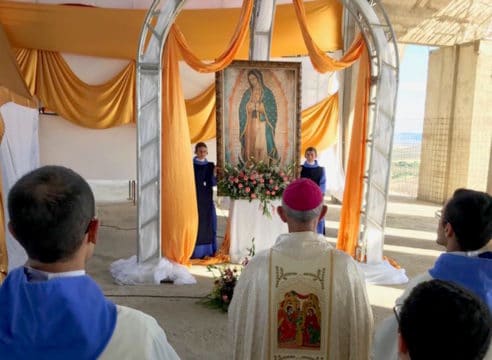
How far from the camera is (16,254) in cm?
539

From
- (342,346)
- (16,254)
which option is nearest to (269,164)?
(16,254)

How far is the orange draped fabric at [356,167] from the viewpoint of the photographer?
5.84 meters

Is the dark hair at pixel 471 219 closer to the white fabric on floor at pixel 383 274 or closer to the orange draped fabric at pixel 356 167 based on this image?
the white fabric on floor at pixel 383 274

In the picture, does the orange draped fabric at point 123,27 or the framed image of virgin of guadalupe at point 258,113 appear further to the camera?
the orange draped fabric at point 123,27

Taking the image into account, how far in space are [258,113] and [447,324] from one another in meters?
5.53

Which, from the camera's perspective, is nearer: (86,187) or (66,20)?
(86,187)

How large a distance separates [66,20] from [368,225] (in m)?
7.35

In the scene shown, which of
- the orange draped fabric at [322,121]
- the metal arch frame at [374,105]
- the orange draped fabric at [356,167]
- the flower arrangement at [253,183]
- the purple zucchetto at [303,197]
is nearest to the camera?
the purple zucchetto at [303,197]

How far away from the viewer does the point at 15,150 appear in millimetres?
5645

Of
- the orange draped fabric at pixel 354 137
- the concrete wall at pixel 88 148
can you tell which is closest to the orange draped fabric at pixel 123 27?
the concrete wall at pixel 88 148

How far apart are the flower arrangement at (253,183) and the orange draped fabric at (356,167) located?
35.8 inches

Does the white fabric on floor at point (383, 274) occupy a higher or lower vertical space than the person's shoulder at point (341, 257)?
lower

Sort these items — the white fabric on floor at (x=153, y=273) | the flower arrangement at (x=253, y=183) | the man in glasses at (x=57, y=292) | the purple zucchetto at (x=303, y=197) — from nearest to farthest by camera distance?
the man in glasses at (x=57, y=292), the purple zucchetto at (x=303, y=197), the white fabric on floor at (x=153, y=273), the flower arrangement at (x=253, y=183)

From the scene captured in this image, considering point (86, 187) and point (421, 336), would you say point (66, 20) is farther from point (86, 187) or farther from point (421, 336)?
point (421, 336)
